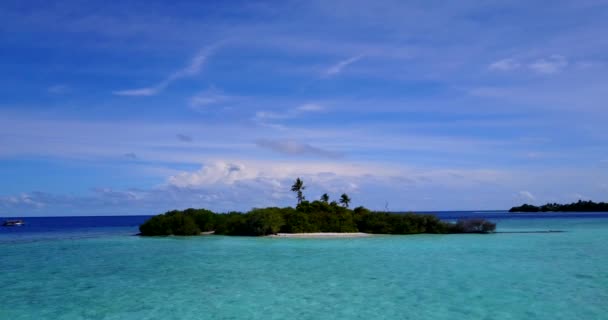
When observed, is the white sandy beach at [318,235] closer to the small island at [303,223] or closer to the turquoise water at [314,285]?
the small island at [303,223]

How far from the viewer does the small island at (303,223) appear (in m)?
58.3

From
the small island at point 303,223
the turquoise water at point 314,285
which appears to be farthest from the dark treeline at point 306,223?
the turquoise water at point 314,285

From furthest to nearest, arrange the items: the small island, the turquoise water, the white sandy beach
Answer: the small island < the white sandy beach < the turquoise water

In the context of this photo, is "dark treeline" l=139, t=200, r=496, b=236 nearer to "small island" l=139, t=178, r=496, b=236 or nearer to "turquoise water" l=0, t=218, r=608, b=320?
"small island" l=139, t=178, r=496, b=236

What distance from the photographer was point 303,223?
2318 inches

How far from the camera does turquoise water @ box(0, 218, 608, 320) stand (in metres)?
16.0

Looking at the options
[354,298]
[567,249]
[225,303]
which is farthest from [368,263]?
[567,249]

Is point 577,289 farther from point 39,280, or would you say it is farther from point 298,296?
point 39,280

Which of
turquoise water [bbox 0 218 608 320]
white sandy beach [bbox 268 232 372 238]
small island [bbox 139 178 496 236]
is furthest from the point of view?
small island [bbox 139 178 496 236]

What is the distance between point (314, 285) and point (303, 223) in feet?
125

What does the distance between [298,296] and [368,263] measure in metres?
10.6

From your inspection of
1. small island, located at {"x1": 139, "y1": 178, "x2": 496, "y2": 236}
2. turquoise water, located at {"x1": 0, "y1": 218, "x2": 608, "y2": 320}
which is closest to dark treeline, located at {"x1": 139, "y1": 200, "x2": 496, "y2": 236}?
small island, located at {"x1": 139, "y1": 178, "x2": 496, "y2": 236}

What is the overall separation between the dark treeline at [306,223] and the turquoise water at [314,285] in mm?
23829

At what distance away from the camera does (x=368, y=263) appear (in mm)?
28266
